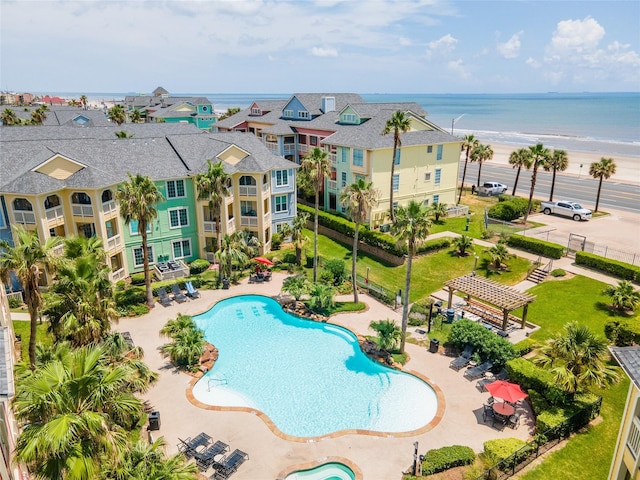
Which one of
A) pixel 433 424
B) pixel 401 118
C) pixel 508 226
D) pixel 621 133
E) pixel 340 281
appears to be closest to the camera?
pixel 433 424

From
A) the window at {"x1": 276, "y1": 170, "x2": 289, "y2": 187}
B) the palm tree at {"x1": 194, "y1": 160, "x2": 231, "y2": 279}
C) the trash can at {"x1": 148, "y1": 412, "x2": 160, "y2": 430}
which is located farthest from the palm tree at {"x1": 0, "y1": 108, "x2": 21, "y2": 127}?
the trash can at {"x1": 148, "y1": 412, "x2": 160, "y2": 430}

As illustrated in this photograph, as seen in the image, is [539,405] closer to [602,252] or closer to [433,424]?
[433,424]

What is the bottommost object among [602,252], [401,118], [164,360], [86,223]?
[164,360]

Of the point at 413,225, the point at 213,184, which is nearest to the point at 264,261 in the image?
the point at 213,184

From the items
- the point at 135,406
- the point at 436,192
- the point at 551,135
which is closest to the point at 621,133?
the point at 551,135

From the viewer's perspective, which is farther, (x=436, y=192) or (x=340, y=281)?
(x=436, y=192)

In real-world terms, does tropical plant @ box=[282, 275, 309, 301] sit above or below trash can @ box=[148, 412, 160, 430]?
above

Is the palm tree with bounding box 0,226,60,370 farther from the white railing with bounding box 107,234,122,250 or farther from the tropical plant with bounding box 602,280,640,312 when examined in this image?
the tropical plant with bounding box 602,280,640,312

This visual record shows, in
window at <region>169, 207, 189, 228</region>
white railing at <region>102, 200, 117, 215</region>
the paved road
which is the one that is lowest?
the paved road
